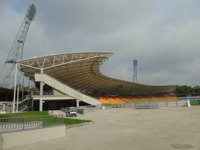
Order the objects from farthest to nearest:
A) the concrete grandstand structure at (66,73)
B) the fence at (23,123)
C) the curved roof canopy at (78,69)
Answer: the curved roof canopy at (78,69) → the concrete grandstand structure at (66,73) → the fence at (23,123)

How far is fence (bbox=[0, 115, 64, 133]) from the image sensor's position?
537 inches

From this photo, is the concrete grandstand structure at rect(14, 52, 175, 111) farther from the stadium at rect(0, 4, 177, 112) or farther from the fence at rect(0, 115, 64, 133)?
the fence at rect(0, 115, 64, 133)

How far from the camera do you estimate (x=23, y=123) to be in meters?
13.9

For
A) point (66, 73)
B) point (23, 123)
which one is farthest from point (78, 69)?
point (23, 123)

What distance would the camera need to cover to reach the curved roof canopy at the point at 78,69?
5806 cm

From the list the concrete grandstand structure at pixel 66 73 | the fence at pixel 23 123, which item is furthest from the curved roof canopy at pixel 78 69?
the fence at pixel 23 123

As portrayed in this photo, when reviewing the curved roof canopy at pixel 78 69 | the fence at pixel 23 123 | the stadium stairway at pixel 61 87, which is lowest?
the fence at pixel 23 123

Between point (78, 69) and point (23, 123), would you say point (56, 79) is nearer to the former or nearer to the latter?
point (78, 69)

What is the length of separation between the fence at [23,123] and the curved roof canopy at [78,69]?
41759mm

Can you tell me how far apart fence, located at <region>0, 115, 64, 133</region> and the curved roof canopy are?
41759 millimetres

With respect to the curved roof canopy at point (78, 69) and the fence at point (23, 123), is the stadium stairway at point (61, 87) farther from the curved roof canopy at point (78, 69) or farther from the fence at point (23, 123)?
the fence at point (23, 123)

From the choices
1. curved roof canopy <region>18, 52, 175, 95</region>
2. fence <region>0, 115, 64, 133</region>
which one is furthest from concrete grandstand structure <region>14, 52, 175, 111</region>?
fence <region>0, 115, 64, 133</region>

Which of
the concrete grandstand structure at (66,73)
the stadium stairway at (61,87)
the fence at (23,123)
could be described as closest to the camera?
the fence at (23,123)

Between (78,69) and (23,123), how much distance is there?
55.6 meters
